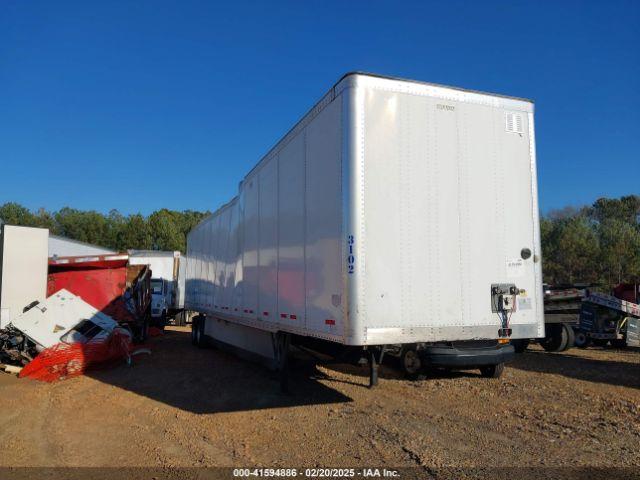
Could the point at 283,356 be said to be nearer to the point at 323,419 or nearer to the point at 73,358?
the point at 323,419

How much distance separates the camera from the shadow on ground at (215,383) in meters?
7.17

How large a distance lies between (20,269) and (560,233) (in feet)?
111

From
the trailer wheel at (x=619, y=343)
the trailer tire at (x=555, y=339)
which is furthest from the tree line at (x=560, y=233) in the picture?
the trailer tire at (x=555, y=339)

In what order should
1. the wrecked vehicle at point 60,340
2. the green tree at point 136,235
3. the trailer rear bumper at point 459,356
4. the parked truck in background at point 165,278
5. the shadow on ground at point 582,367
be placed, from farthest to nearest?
the green tree at point 136,235 < the parked truck in background at point 165,278 < the wrecked vehicle at point 60,340 < the shadow on ground at point 582,367 < the trailer rear bumper at point 459,356

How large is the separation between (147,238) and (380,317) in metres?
47.8

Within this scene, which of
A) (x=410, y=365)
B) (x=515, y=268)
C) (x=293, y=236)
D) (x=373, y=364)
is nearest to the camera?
(x=515, y=268)

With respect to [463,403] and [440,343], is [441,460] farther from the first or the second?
[463,403]

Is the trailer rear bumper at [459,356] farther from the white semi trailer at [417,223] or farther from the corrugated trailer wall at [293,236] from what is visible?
the corrugated trailer wall at [293,236]

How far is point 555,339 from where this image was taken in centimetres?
1248

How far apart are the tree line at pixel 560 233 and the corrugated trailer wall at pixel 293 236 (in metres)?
15.3

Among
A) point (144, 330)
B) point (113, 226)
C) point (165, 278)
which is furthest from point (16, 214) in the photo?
point (144, 330)

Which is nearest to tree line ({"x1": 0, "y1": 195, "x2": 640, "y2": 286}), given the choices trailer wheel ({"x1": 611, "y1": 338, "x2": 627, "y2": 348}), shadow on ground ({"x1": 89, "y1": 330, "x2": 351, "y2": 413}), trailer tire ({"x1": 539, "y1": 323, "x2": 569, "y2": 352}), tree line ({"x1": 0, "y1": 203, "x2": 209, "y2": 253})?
tree line ({"x1": 0, "y1": 203, "x2": 209, "y2": 253})

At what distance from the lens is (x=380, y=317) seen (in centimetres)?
519

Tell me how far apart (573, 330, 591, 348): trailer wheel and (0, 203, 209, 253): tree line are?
3978cm
